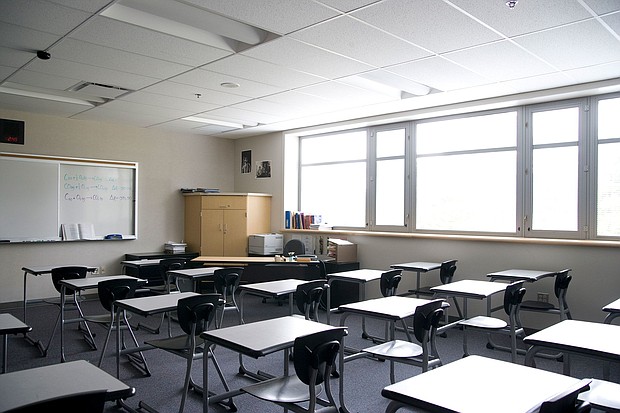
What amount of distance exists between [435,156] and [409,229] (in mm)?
1131

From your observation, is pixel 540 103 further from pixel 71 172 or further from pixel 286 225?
pixel 71 172

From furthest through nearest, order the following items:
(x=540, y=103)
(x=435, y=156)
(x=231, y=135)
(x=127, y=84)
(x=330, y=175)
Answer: (x=231, y=135) → (x=330, y=175) → (x=435, y=156) → (x=540, y=103) → (x=127, y=84)

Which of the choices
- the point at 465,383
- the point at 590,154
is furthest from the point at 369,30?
the point at 590,154

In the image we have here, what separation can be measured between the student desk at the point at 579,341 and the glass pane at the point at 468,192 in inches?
136

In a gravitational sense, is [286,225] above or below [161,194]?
below

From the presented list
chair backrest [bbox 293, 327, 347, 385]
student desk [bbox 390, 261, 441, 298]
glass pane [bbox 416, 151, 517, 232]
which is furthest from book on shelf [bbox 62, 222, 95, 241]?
chair backrest [bbox 293, 327, 347, 385]

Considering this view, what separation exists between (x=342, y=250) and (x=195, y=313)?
13.3 ft

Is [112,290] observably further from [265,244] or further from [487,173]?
[487,173]

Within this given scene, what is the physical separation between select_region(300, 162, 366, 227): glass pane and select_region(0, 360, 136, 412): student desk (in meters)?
6.00

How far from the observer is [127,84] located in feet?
17.6

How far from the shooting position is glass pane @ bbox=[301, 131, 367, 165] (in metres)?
7.79

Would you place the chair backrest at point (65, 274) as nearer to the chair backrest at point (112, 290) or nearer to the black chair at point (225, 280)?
the chair backrest at point (112, 290)

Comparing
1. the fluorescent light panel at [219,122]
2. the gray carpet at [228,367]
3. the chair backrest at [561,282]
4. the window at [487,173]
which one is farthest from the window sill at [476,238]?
the fluorescent light panel at [219,122]

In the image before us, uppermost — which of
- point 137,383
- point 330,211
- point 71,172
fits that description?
point 71,172
